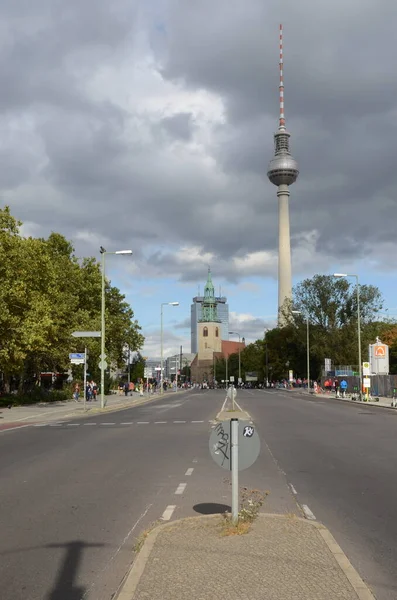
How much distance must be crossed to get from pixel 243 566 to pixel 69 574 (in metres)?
1.55

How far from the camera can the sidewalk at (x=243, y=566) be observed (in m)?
4.74

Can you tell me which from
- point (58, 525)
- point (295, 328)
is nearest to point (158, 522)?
point (58, 525)

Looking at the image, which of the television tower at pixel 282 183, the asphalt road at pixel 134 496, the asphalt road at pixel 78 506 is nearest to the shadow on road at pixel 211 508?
the asphalt road at pixel 134 496

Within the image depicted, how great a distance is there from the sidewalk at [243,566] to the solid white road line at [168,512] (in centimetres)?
90

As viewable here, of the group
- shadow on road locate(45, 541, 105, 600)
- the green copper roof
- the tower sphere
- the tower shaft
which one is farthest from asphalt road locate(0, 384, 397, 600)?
the green copper roof

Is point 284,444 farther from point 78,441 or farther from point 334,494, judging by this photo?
point 334,494

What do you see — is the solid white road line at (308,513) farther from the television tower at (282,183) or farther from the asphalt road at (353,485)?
the television tower at (282,183)

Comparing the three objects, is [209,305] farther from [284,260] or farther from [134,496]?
[134,496]

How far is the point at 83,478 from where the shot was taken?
442 inches

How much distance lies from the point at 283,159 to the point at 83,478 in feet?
438

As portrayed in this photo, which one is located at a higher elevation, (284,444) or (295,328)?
(295,328)

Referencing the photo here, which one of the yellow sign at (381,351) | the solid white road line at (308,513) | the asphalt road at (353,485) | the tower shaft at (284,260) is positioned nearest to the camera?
the asphalt road at (353,485)

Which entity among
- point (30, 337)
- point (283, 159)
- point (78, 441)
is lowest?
point (78, 441)

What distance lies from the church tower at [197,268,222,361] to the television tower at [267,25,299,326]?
56279 millimetres
